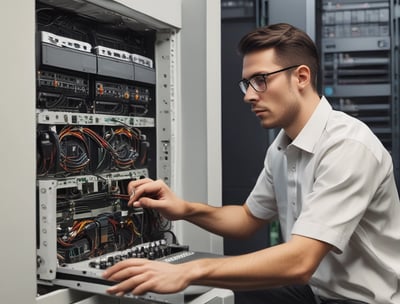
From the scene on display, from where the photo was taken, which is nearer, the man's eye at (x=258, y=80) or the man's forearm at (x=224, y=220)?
the man's eye at (x=258, y=80)

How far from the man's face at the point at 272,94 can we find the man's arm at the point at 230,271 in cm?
45

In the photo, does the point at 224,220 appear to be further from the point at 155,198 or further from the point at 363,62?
the point at 363,62

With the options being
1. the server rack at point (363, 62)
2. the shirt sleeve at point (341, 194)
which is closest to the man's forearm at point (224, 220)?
the shirt sleeve at point (341, 194)

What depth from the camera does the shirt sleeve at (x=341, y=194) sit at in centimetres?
132

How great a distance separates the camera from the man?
4.05ft

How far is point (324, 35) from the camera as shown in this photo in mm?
3117

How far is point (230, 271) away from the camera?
1.22m

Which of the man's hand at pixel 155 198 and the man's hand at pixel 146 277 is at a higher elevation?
the man's hand at pixel 155 198

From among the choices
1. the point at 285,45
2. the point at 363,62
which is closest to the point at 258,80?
the point at 285,45

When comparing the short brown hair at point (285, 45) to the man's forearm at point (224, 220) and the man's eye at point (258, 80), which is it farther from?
the man's forearm at point (224, 220)

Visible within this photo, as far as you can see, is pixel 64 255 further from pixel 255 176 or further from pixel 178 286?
pixel 255 176

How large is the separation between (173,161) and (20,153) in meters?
0.97

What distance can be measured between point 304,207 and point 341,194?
0.11 metres

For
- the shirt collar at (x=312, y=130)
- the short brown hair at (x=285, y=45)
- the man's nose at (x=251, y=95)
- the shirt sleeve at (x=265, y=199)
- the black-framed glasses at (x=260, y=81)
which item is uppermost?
the short brown hair at (x=285, y=45)
